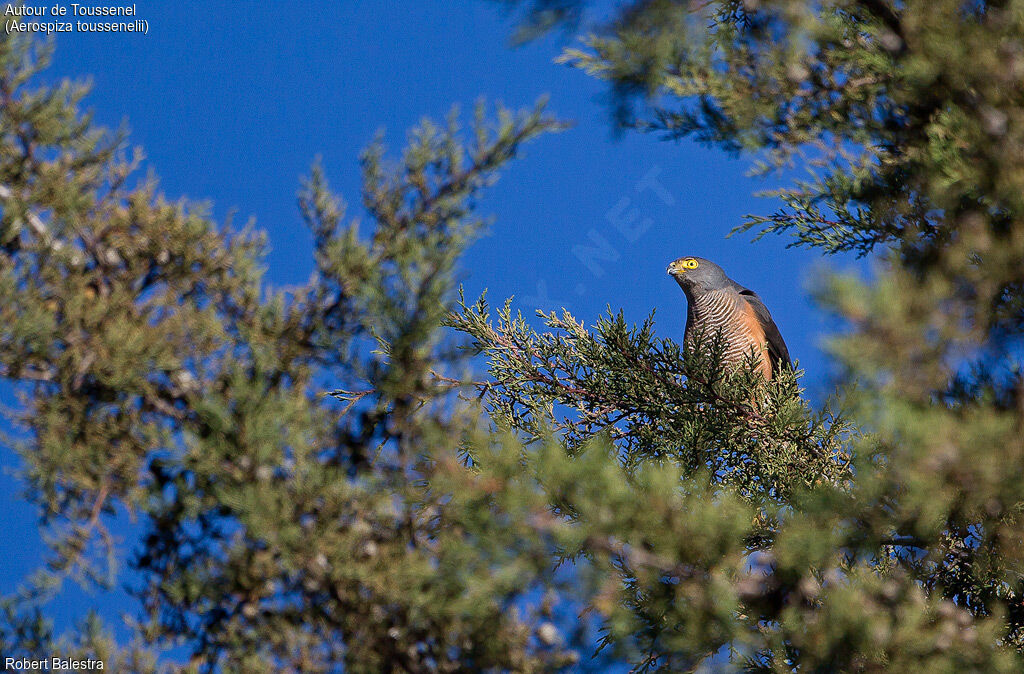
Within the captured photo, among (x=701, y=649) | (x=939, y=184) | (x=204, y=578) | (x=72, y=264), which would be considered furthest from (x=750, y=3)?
(x=204, y=578)

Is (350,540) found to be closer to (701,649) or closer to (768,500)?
(701,649)

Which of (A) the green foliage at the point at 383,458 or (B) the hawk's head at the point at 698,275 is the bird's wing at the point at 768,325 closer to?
(B) the hawk's head at the point at 698,275

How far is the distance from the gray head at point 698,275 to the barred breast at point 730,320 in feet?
0.21

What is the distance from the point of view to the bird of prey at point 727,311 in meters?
6.14

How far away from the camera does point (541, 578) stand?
229cm

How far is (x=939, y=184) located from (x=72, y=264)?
2.58m

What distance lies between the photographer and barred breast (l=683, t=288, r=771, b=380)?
6.11m

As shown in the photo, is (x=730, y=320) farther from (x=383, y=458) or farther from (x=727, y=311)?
(x=383, y=458)

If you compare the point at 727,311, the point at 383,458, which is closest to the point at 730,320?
the point at 727,311

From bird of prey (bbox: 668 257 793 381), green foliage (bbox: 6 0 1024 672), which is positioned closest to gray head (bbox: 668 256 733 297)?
bird of prey (bbox: 668 257 793 381)

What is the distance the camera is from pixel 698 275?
642 cm

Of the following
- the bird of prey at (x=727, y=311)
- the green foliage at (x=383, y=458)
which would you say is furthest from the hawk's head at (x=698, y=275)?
the green foliage at (x=383, y=458)

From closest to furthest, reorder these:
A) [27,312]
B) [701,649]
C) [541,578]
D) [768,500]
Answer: [27,312] < [541,578] < [701,649] < [768,500]

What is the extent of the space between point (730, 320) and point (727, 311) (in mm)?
76
